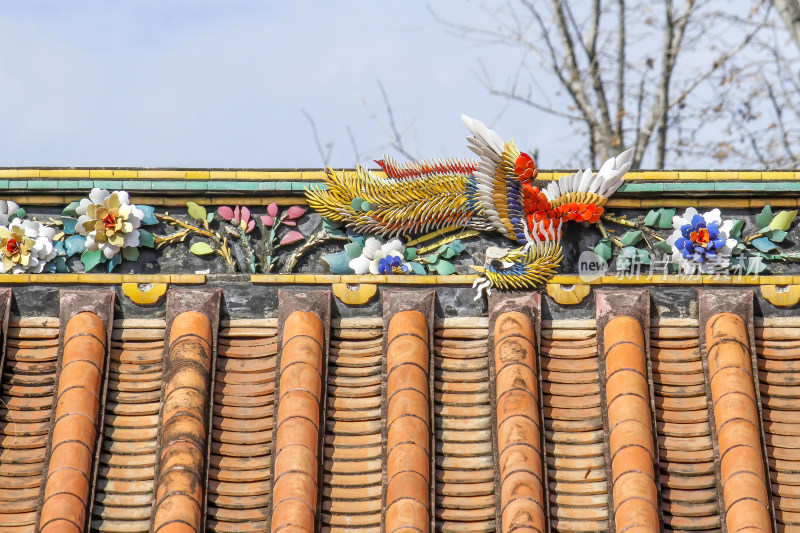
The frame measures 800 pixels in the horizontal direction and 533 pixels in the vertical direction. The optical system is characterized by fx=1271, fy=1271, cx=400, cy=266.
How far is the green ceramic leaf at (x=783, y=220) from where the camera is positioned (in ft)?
28.6

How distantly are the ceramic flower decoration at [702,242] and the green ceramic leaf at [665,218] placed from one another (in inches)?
1.5

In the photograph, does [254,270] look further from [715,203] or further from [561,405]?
[715,203]

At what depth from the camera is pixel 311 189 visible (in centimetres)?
881

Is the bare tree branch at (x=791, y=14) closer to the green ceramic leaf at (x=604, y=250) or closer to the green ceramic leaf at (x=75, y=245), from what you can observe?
A: the green ceramic leaf at (x=604, y=250)

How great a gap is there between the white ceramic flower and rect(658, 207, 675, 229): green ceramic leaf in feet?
14.6

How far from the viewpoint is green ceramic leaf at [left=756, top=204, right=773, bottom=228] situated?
8734mm

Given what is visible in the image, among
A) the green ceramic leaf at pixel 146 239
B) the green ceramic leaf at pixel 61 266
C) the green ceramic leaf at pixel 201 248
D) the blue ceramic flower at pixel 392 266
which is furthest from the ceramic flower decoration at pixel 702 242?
the green ceramic leaf at pixel 61 266

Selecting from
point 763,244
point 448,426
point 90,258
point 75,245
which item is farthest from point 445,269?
point 75,245

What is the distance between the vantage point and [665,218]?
874 centimetres

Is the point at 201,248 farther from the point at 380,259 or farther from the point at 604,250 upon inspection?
the point at 604,250

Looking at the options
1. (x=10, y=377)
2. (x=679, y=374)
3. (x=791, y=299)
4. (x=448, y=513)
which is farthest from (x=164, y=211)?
(x=791, y=299)

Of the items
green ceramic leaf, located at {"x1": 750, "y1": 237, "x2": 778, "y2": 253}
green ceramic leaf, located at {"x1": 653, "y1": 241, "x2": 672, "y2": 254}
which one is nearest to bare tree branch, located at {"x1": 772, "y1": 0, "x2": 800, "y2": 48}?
green ceramic leaf, located at {"x1": 750, "y1": 237, "x2": 778, "y2": 253}

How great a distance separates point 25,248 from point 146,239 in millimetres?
818

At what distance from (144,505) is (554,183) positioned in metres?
3.43
